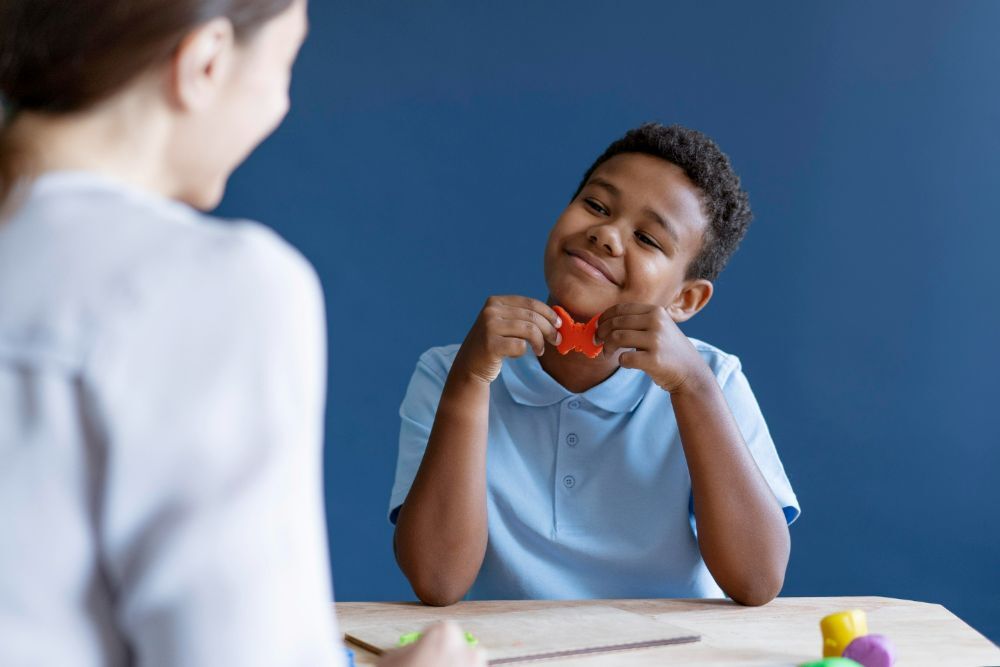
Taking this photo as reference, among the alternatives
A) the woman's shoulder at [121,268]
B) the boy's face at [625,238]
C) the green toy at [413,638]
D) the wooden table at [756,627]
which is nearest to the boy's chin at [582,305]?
the boy's face at [625,238]

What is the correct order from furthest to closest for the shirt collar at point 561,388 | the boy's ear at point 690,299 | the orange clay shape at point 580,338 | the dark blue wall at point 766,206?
the dark blue wall at point 766,206, the boy's ear at point 690,299, the shirt collar at point 561,388, the orange clay shape at point 580,338

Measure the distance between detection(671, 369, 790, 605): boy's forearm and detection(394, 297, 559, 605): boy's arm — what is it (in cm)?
18

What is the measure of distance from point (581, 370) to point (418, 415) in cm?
Result: 21

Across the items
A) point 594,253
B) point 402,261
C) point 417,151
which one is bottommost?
point 594,253

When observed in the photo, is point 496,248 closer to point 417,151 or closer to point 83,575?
point 417,151

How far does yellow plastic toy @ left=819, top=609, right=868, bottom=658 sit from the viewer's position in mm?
941

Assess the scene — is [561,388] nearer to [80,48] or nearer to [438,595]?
[438,595]

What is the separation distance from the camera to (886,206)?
2273mm

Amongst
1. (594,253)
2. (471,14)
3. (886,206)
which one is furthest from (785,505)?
(471,14)

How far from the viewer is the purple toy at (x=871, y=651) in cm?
89

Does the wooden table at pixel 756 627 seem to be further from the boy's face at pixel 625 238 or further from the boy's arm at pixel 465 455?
the boy's face at pixel 625 238

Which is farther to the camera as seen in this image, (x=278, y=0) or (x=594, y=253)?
(x=594, y=253)

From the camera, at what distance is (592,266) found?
1336 millimetres

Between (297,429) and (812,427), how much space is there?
6.47 ft
